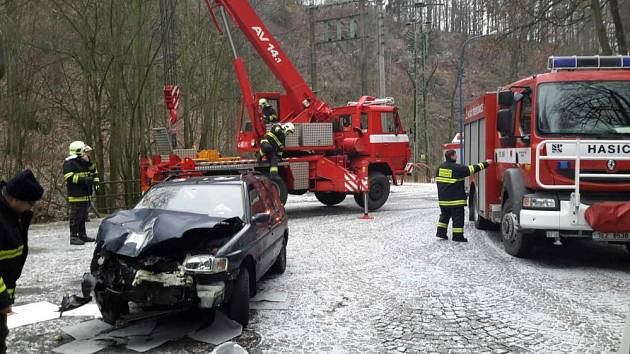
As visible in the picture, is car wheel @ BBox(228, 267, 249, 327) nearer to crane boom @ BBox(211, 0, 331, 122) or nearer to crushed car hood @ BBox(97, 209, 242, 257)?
crushed car hood @ BBox(97, 209, 242, 257)

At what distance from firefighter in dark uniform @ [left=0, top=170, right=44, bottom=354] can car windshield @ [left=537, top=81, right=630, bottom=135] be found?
6.70 meters

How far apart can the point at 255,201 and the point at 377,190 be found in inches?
338

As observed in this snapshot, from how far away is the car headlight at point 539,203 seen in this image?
25.0 ft

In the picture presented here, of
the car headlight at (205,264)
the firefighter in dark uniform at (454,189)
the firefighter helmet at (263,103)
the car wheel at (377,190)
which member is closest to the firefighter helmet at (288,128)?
the firefighter helmet at (263,103)

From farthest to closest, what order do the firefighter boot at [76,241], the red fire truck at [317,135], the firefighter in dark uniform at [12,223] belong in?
1. the red fire truck at [317,135]
2. the firefighter boot at [76,241]
3. the firefighter in dark uniform at [12,223]

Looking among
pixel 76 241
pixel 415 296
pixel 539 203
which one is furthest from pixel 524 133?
pixel 76 241


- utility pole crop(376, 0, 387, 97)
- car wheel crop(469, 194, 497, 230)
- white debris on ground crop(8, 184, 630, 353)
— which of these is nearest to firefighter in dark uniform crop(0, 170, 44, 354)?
white debris on ground crop(8, 184, 630, 353)

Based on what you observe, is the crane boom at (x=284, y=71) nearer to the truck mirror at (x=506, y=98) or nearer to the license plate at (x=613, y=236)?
the truck mirror at (x=506, y=98)

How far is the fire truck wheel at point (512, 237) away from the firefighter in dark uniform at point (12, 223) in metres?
6.71

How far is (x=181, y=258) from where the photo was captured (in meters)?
5.07

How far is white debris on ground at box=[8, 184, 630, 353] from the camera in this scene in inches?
197

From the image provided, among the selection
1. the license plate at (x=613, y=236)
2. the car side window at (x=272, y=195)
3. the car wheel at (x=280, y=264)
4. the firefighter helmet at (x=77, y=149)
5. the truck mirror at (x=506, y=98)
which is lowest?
the car wheel at (x=280, y=264)

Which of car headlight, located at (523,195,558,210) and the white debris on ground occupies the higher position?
car headlight, located at (523,195,558,210)

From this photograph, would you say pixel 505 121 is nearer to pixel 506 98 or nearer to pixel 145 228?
pixel 506 98
